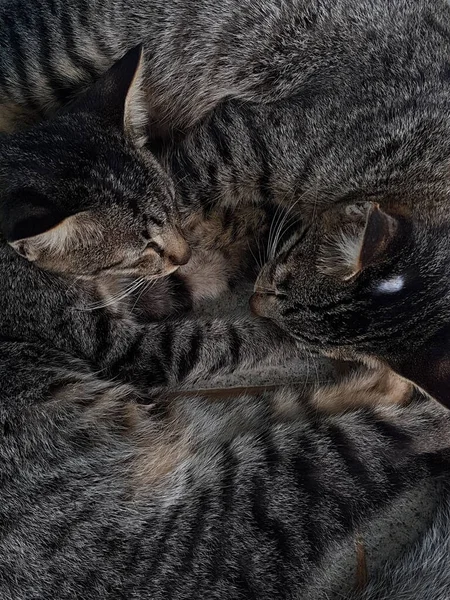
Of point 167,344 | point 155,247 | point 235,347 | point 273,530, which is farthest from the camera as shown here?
point 235,347

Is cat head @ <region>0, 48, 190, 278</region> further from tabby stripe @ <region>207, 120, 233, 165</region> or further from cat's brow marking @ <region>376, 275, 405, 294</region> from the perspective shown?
cat's brow marking @ <region>376, 275, 405, 294</region>

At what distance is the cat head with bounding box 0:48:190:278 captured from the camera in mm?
2357

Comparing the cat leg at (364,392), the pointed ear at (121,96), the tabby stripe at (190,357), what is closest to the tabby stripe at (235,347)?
the tabby stripe at (190,357)

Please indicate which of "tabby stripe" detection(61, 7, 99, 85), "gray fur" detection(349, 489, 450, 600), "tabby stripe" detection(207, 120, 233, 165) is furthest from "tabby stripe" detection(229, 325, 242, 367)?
"tabby stripe" detection(61, 7, 99, 85)

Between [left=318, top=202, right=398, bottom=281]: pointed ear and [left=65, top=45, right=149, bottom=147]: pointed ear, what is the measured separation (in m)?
0.90

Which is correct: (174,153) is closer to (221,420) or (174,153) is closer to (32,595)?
(221,420)

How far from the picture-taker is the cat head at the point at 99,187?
2357mm

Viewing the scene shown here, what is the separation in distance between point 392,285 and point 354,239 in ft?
0.69

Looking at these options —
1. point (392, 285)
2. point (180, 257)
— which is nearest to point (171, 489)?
point (180, 257)

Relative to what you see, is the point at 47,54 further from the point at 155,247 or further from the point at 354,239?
the point at 354,239

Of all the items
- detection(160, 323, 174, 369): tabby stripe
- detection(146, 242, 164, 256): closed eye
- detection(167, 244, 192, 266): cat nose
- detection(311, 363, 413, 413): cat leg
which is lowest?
detection(311, 363, 413, 413): cat leg

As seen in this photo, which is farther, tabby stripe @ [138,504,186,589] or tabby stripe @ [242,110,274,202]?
tabby stripe @ [242,110,274,202]

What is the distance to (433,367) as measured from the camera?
2316 millimetres

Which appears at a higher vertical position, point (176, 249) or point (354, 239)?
point (354, 239)
